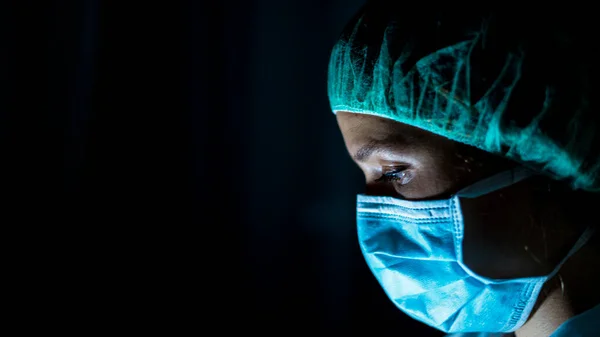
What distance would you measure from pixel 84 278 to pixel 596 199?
179 cm

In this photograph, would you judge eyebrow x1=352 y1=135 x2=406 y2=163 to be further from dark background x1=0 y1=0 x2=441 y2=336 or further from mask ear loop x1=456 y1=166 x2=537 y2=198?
dark background x1=0 y1=0 x2=441 y2=336

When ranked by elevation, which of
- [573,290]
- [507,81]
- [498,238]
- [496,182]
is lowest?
[573,290]

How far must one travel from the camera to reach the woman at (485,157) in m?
0.87

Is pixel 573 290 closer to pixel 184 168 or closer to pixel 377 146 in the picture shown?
pixel 377 146

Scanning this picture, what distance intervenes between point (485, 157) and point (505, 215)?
0.41ft

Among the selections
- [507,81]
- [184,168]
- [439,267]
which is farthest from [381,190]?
[184,168]

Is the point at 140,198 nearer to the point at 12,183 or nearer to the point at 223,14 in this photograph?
the point at 12,183

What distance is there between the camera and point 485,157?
94 cm

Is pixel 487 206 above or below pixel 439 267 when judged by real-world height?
above

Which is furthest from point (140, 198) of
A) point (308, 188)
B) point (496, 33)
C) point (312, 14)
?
point (496, 33)

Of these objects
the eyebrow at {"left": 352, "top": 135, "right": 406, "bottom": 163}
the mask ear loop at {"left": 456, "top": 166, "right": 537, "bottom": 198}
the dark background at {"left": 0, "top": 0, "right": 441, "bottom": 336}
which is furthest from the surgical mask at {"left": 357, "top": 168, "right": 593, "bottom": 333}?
the dark background at {"left": 0, "top": 0, "right": 441, "bottom": 336}

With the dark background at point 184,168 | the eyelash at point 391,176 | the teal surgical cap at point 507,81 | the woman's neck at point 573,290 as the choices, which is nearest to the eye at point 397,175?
the eyelash at point 391,176

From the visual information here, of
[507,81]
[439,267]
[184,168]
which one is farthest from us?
[184,168]

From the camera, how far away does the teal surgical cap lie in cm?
86
